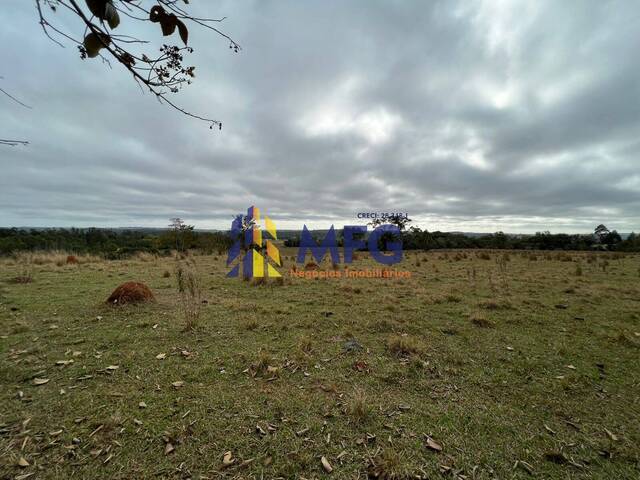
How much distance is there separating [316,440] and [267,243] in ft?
44.8

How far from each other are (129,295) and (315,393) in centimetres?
527

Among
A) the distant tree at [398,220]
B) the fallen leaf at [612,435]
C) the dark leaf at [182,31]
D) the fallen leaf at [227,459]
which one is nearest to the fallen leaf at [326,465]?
the fallen leaf at [227,459]

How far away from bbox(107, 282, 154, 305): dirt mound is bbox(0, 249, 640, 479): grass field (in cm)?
29

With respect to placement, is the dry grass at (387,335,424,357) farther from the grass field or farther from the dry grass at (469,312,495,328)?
the dry grass at (469,312,495,328)

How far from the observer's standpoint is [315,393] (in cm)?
284

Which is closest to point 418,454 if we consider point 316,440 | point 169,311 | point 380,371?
point 316,440

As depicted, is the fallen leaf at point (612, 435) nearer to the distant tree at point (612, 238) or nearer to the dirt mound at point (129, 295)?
the dirt mound at point (129, 295)

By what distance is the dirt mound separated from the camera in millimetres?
5866

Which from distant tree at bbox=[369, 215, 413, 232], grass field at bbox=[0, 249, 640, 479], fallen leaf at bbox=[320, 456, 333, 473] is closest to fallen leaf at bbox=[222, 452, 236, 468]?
grass field at bbox=[0, 249, 640, 479]

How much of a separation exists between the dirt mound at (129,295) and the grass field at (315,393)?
0.96 feet

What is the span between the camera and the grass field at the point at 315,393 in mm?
1972

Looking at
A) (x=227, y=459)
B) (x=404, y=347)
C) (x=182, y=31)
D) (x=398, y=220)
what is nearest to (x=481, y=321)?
(x=404, y=347)

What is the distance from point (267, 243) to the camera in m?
15.4

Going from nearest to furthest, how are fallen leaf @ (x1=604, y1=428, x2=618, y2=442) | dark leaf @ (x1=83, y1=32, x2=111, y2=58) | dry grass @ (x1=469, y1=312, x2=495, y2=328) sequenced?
dark leaf @ (x1=83, y1=32, x2=111, y2=58) < fallen leaf @ (x1=604, y1=428, x2=618, y2=442) < dry grass @ (x1=469, y1=312, x2=495, y2=328)
